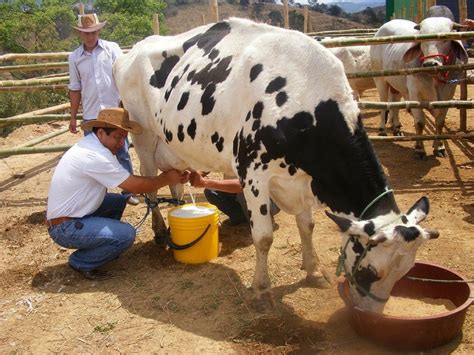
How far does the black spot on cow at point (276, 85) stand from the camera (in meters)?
3.67

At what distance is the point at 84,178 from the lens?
4426 mm

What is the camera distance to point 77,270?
4645 millimetres

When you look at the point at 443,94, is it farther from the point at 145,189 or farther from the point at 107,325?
the point at 107,325

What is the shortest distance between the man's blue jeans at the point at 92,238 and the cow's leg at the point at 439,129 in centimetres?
487

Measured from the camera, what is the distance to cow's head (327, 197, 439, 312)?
3020 mm

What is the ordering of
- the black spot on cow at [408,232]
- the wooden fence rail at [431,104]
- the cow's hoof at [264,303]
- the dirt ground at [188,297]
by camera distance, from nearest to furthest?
the black spot on cow at [408,232] < the dirt ground at [188,297] < the cow's hoof at [264,303] < the wooden fence rail at [431,104]

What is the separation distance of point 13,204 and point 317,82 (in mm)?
4762

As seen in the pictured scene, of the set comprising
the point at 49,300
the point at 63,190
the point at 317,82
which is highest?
the point at 317,82

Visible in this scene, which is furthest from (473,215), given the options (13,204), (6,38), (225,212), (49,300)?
(6,38)

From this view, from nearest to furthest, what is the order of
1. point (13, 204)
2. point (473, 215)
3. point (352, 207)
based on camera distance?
point (352, 207) → point (473, 215) → point (13, 204)

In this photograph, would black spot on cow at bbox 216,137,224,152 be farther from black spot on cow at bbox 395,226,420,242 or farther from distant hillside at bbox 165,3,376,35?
distant hillside at bbox 165,3,376,35

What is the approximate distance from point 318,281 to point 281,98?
4.99ft

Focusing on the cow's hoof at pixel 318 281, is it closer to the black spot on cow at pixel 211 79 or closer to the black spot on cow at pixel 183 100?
the black spot on cow at pixel 211 79

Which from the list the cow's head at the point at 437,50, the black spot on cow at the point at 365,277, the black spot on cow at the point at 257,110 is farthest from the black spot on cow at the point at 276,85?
the cow's head at the point at 437,50
